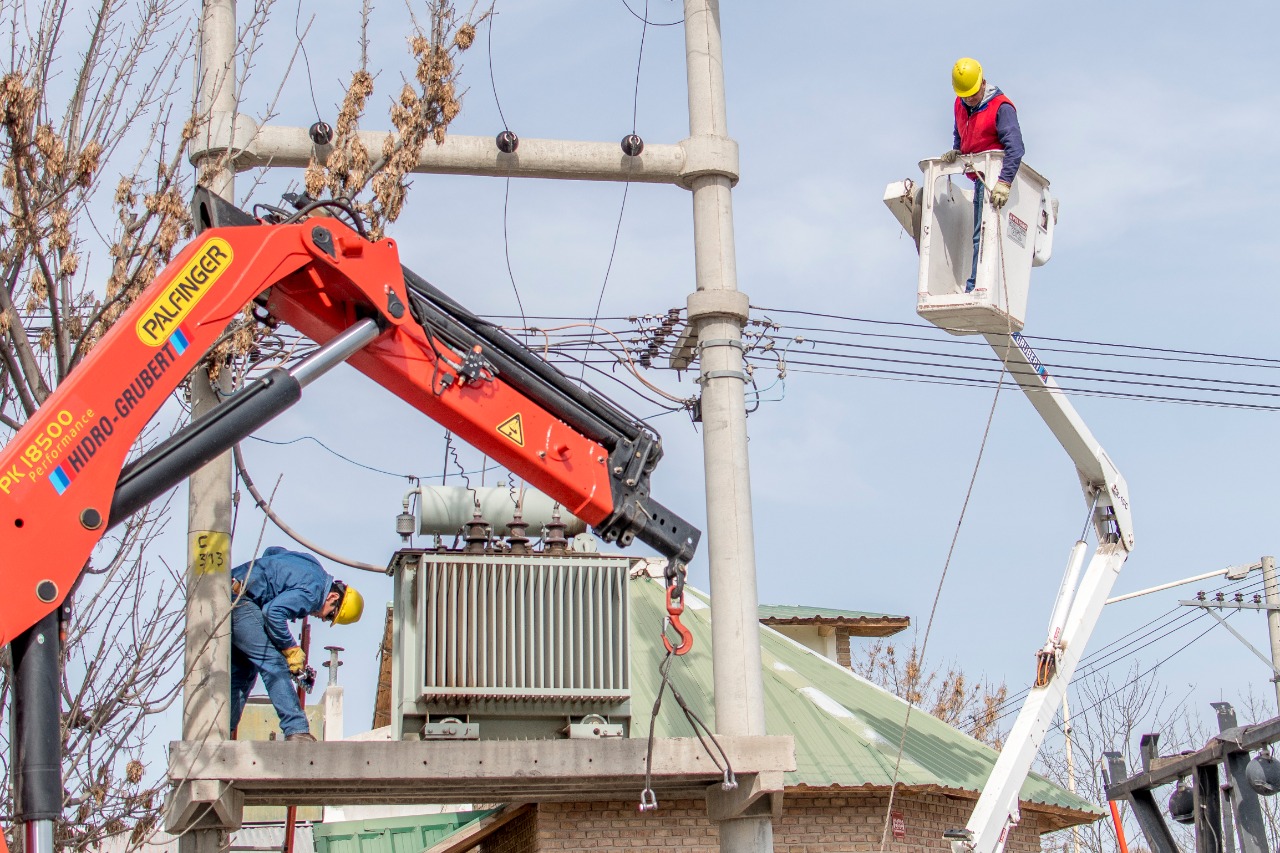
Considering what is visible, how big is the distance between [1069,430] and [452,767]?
17.8 feet

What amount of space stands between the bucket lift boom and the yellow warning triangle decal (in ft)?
12.0

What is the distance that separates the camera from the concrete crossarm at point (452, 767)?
34.1 ft

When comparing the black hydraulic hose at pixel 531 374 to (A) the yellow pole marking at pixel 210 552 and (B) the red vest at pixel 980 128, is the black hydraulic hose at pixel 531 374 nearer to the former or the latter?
(A) the yellow pole marking at pixel 210 552

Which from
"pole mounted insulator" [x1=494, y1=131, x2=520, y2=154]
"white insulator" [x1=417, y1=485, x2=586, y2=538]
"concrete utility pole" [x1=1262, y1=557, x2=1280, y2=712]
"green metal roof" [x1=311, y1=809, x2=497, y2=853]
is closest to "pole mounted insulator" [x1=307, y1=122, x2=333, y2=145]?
"pole mounted insulator" [x1=494, y1=131, x2=520, y2=154]

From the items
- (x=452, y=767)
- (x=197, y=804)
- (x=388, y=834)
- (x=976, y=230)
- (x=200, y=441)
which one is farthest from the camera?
(x=388, y=834)

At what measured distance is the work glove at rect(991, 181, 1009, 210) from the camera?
37.8 feet

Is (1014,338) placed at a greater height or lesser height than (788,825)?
greater

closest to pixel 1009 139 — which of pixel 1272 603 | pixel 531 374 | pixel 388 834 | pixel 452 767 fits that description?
pixel 531 374

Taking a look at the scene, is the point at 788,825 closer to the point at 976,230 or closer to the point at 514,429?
the point at 976,230

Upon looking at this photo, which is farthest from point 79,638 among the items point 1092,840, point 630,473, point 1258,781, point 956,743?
point 1092,840

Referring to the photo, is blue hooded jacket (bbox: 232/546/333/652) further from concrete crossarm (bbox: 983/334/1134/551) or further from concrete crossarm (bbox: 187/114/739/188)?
concrete crossarm (bbox: 983/334/1134/551)

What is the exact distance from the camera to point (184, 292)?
7445 mm

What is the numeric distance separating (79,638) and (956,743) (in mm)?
10452

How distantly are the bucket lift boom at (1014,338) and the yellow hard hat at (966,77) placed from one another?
21.4 inches
